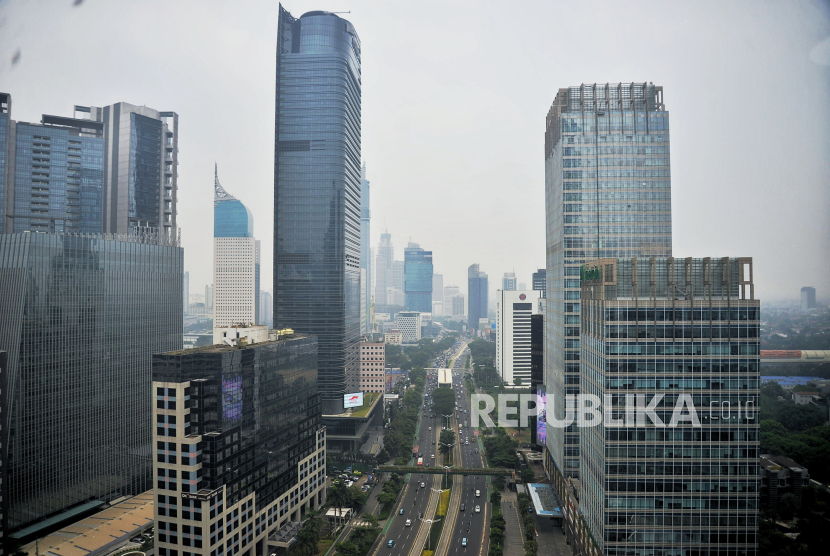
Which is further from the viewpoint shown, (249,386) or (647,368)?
(249,386)

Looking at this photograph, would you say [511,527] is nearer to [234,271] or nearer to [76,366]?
[76,366]

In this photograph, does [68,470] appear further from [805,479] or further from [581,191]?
[805,479]

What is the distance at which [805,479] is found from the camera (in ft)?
188

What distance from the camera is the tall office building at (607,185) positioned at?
5625cm

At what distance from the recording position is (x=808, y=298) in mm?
57656

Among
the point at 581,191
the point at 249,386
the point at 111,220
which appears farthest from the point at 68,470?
the point at 581,191

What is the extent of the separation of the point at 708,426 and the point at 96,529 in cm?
5894

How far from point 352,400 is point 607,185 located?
54579 mm

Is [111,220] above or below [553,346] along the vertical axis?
above

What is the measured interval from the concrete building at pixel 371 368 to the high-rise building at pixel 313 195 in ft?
57.3

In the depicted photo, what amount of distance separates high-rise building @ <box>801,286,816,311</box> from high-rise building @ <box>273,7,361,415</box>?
64.7m

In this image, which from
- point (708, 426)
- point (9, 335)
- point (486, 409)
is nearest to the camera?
point (708, 426)

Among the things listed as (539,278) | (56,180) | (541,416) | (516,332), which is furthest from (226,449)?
Answer: (539,278)

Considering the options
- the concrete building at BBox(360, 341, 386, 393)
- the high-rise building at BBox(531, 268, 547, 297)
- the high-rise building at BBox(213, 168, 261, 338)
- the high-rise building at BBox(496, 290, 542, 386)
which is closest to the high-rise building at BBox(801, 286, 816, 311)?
the high-rise building at BBox(496, 290, 542, 386)
